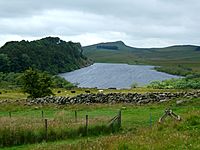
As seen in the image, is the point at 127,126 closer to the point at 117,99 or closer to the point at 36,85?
the point at 117,99

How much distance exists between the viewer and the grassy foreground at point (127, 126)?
14.3m

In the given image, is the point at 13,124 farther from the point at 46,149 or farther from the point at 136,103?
the point at 136,103

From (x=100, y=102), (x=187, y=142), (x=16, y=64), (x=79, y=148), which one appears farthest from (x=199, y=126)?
(x=16, y=64)

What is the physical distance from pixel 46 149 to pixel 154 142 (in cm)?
465

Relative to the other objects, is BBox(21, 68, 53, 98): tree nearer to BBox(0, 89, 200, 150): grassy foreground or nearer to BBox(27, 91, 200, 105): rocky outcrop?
BBox(27, 91, 200, 105): rocky outcrop

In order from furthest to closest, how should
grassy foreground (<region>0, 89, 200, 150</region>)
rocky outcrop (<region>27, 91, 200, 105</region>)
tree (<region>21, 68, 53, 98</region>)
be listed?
tree (<region>21, 68, 53, 98</region>), rocky outcrop (<region>27, 91, 200, 105</region>), grassy foreground (<region>0, 89, 200, 150</region>)

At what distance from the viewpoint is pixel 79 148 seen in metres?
14.7

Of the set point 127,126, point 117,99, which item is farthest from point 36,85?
point 127,126

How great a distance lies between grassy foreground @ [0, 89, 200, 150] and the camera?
14.3 m

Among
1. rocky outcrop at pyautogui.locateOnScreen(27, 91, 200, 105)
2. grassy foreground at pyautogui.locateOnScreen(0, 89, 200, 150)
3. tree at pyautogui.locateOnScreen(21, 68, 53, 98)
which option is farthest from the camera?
tree at pyautogui.locateOnScreen(21, 68, 53, 98)

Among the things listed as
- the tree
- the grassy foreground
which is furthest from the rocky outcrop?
the tree

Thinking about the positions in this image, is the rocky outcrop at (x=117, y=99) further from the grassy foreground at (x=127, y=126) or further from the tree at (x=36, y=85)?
the tree at (x=36, y=85)

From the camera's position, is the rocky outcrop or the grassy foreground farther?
the rocky outcrop

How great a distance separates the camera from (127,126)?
91.5ft
